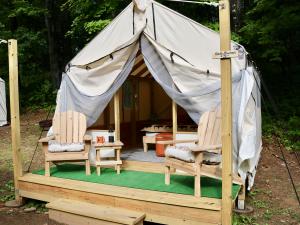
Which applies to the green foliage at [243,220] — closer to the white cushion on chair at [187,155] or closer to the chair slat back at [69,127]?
the white cushion on chair at [187,155]

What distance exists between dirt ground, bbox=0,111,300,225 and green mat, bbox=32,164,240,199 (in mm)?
443

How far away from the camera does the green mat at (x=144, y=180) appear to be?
3.78 metres

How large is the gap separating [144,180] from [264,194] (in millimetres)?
1763

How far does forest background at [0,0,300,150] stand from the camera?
7.91 m

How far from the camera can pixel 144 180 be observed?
4281 mm

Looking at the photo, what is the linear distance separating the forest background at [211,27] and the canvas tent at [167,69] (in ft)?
1.54

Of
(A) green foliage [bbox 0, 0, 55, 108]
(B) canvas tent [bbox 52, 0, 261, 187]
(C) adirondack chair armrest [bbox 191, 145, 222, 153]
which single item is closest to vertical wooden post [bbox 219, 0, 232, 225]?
(C) adirondack chair armrest [bbox 191, 145, 222, 153]

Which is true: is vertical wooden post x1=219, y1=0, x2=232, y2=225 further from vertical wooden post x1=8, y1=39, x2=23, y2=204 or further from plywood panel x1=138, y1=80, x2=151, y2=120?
plywood panel x1=138, y1=80, x2=151, y2=120

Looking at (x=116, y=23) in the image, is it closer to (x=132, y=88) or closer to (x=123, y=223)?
(x=132, y=88)

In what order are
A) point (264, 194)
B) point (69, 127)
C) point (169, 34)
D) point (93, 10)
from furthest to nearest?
point (93, 10)
point (69, 127)
point (169, 34)
point (264, 194)

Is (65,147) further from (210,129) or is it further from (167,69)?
(210,129)

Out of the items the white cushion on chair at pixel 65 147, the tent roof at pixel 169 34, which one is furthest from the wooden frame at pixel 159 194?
the tent roof at pixel 169 34

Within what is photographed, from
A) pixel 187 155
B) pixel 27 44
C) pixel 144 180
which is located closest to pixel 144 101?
pixel 144 180

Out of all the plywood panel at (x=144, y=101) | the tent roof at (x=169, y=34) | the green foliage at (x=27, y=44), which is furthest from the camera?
the green foliage at (x=27, y=44)
